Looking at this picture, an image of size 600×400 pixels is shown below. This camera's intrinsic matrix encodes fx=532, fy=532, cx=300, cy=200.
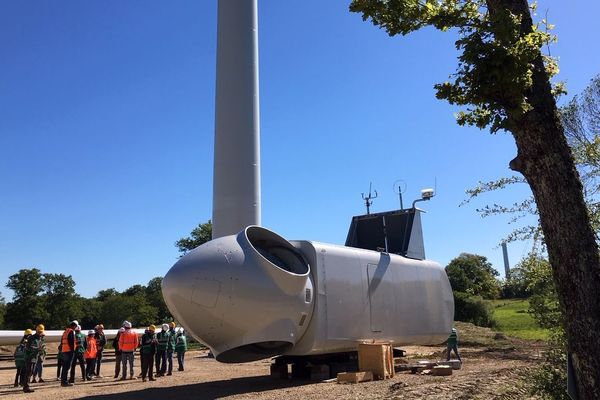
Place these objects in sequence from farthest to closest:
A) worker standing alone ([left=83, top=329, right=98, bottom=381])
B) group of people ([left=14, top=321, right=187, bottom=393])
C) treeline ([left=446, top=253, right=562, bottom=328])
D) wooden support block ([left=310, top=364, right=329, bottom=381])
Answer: worker standing alone ([left=83, top=329, right=98, bottom=381])
group of people ([left=14, top=321, right=187, bottom=393])
wooden support block ([left=310, top=364, right=329, bottom=381])
treeline ([left=446, top=253, right=562, bottom=328])

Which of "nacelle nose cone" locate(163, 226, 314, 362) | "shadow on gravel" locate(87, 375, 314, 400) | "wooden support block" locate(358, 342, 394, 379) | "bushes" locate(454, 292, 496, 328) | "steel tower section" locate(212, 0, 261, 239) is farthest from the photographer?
"bushes" locate(454, 292, 496, 328)

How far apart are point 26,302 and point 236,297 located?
49.7m

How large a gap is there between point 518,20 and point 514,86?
0.75 meters

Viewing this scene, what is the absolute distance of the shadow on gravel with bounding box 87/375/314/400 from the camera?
12.6m

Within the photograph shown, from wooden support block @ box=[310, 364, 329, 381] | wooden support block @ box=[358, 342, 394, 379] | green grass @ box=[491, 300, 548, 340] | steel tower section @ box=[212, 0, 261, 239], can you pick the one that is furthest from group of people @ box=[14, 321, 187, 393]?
green grass @ box=[491, 300, 548, 340]

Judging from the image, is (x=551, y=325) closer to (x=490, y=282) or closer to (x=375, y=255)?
(x=490, y=282)

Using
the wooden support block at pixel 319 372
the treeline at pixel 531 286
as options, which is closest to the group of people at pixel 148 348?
the wooden support block at pixel 319 372

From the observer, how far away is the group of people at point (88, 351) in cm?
1605

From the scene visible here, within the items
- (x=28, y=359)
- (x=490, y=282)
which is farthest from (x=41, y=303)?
(x=490, y=282)

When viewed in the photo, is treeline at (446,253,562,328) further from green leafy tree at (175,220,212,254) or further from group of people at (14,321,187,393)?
green leafy tree at (175,220,212,254)

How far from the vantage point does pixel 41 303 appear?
54.6 metres

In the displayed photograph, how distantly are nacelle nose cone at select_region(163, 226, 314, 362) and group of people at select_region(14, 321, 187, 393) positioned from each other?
4.91 metres

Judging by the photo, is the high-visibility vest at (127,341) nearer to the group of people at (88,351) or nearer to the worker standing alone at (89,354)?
the group of people at (88,351)

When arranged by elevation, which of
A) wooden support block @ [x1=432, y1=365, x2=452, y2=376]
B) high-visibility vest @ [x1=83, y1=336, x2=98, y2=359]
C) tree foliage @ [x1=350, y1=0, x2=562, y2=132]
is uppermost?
tree foliage @ [x1=350, y1=0, x2=562, y2=132]
